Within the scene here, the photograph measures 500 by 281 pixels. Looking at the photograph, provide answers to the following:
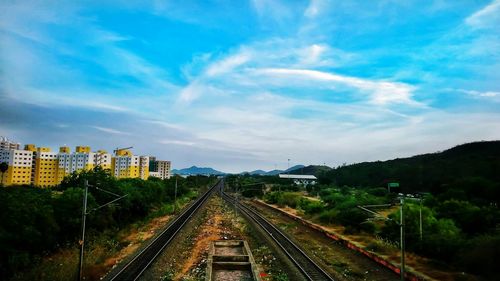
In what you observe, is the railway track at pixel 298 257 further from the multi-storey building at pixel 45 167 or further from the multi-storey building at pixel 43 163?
the multi-storey building at pixel 45 167

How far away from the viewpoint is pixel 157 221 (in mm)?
44312

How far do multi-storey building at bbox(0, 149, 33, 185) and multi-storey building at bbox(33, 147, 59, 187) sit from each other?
1943mm

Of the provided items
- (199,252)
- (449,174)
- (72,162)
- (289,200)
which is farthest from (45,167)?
(449,174)

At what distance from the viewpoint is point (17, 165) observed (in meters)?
106

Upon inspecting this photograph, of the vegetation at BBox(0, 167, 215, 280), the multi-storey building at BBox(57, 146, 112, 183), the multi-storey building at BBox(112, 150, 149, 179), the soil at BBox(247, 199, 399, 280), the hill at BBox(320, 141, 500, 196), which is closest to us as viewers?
the soil at BBox(247, 199, 399, 280)

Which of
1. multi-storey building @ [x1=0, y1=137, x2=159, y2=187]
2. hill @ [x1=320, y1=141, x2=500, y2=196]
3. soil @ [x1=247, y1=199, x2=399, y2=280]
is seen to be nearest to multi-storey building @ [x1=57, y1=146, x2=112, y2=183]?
multi-storey building @ [x1=0, y1=137, x2=159, y2=187]

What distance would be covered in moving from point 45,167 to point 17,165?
7.89 metres

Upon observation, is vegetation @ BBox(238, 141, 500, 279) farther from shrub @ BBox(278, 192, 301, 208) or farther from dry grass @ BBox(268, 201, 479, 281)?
dry grass @ BBox(268, 201, 479, 281)

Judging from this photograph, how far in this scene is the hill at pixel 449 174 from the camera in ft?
186

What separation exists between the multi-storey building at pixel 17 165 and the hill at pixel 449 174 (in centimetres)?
9467

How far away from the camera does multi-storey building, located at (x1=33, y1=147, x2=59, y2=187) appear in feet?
363

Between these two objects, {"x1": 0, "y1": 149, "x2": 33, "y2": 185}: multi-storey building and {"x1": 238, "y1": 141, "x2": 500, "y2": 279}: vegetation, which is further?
{"x1": 0, "y1": 149, "x2": 33, "y2": 185}: multi-storey building

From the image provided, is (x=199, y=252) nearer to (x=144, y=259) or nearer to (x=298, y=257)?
(x=144, y=259)

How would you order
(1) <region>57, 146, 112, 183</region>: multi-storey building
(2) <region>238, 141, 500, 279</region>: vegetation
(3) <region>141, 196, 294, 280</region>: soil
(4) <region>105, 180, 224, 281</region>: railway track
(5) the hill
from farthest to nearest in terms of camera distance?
(1) <region>57, 146, 112, 183</region>: multi-storey building → (5) the hill → (2) <region>238, 141, 500, 279</region>: vegetation → (3) <region>141, 196, 294, 280</region>: soil → (4) <region>105, 180, 224, 281</region>: railway track
